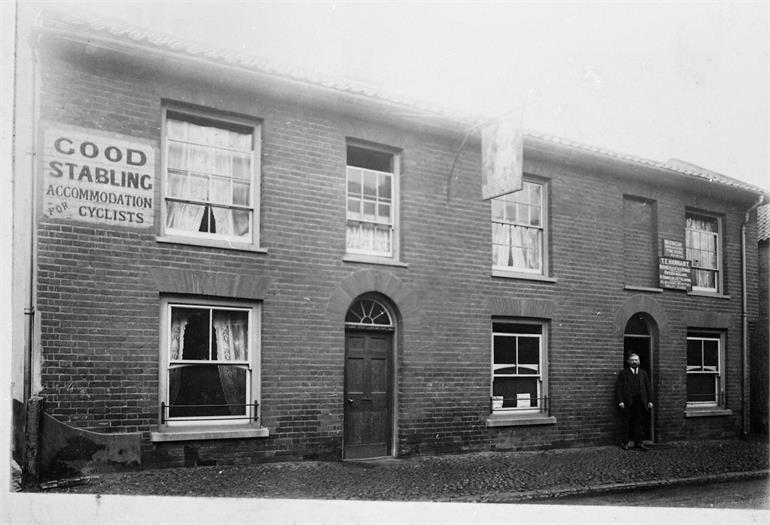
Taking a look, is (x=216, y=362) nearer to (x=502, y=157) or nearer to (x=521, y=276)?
(x=502, y=157)

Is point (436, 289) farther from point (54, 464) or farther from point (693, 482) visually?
point (54, 464)

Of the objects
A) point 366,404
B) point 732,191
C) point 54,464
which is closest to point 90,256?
point 54,464

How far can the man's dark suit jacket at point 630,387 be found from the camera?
14234 millimetres

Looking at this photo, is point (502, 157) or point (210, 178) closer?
point (210, 178)

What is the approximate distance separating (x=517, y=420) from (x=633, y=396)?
2.55 meters

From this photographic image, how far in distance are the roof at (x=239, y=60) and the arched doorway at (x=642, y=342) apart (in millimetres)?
3128

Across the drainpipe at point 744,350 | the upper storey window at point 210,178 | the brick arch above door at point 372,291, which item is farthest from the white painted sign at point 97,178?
the drainpipe at point 744,350

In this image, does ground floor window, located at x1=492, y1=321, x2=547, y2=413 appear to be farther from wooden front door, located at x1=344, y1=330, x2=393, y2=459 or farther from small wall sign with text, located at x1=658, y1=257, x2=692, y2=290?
small wall sign with text, located at x1=658, y1=257, x2=692, y2=290

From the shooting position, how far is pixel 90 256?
970 centimetres

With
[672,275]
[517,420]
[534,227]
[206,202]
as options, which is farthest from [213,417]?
[672,275]

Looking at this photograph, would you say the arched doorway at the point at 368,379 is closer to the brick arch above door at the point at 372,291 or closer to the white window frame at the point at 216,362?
the brick arch above door at the point at 372,291

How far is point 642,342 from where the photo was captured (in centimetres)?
1498

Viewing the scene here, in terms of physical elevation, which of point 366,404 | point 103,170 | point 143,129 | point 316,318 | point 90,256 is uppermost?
point 143,129

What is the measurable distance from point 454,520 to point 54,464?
492 centimetres
